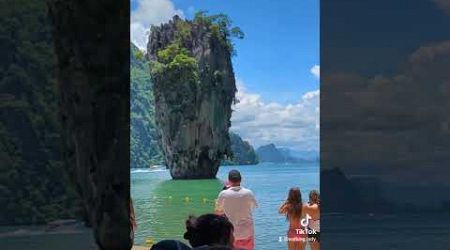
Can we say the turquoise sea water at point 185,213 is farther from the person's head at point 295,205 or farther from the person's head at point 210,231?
the person's head at point 210,231

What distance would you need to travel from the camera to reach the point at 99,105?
99.2 inches

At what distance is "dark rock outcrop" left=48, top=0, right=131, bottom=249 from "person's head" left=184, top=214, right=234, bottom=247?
0.70 meters

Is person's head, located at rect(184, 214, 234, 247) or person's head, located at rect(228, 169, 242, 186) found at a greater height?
person's head, located at rect(228, 169, 242, 186)

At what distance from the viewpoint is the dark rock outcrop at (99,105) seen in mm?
2486

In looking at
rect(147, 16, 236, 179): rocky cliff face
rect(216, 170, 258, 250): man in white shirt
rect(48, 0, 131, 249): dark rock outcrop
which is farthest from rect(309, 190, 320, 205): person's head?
rect(147, 16, 236, 179): rocky cliff face

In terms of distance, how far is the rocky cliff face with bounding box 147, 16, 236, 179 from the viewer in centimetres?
3589

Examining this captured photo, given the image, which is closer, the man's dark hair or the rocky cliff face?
the man's dark hair

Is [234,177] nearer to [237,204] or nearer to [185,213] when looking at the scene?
[237,204]

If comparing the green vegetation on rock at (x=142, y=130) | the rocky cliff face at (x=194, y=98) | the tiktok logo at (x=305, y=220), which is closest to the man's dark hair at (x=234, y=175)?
the tiktok logo at (x=305, y=220)

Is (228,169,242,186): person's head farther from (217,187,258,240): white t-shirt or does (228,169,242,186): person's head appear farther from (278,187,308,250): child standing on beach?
(278,187,308,250): child standing on beach

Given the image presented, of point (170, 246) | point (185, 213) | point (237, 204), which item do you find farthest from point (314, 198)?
point (185, 213)

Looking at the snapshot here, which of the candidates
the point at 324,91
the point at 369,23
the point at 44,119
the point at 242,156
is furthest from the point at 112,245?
the point at 242,156

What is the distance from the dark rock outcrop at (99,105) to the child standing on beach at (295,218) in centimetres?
248

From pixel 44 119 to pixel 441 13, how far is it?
A: 6.84 feet
